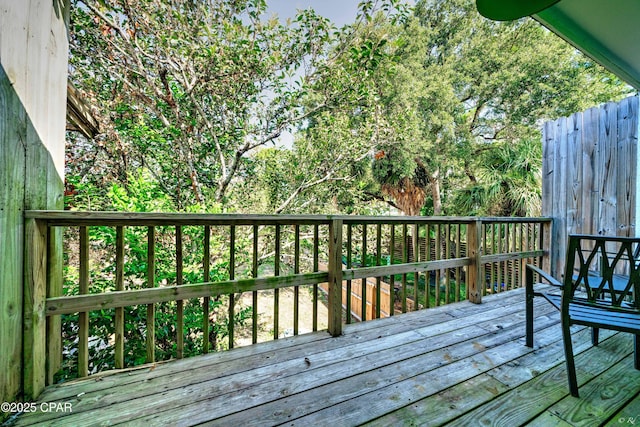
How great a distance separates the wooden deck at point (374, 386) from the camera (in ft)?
3.87

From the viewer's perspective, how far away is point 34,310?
1285 mm

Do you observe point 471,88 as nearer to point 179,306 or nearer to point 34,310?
point 179,306

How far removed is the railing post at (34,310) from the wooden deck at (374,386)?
0.11m

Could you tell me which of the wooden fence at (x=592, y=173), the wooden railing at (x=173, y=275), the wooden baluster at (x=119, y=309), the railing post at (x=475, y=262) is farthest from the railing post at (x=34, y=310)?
the wooden fence at (x=592, y=173)

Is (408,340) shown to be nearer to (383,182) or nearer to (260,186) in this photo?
(260,186)

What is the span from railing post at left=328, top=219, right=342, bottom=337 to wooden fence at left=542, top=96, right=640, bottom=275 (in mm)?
Result: 2936

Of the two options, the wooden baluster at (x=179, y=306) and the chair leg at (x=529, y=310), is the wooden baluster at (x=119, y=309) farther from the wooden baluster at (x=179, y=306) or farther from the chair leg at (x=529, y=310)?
the chair leg at (x=529, y=310)

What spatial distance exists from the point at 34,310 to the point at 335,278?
1.67 m

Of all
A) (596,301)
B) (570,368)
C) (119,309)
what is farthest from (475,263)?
(119,309)

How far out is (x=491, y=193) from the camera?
6223 millimetres

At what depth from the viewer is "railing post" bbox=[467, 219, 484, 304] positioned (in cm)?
265

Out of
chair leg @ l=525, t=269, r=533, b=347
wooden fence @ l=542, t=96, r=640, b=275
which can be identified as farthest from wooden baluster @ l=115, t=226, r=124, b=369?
wooden fence @ l=542, t=96, r=640, b=275

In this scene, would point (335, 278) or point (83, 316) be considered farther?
point (335, 278)

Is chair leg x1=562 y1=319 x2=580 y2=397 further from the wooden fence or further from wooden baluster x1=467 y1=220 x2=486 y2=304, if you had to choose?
the wooden fence
